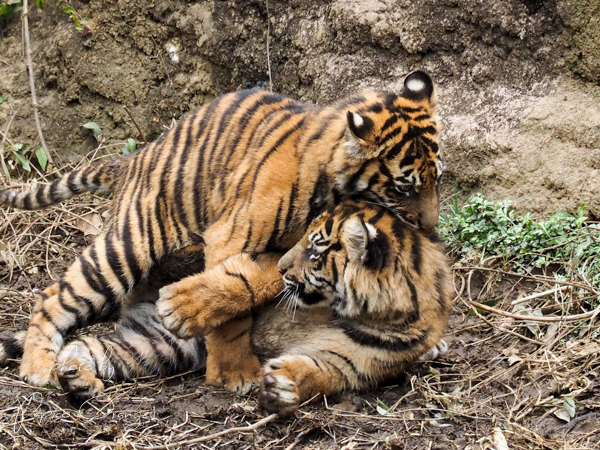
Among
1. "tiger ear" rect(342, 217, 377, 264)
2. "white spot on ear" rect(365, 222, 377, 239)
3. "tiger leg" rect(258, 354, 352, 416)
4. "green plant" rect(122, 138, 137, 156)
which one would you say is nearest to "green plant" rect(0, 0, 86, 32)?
"green plant" rect(122, 138, 137, 156)

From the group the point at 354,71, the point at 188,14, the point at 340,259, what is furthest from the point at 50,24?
the point at 340,259

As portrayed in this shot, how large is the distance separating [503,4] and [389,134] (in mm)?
2066

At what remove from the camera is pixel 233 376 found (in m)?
4.22

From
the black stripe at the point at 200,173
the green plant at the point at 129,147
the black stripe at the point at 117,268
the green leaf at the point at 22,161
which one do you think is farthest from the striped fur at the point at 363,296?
the green leaf at the point at 22,161

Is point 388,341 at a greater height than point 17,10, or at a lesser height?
lesser

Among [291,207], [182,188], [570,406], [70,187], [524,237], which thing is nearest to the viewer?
[570,406]

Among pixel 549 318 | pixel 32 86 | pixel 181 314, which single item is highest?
pixel 32 86

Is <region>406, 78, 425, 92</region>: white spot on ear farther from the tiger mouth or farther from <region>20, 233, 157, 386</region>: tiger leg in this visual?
<region>20, 233, 157, 386</region>: tiger leg

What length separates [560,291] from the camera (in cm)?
470

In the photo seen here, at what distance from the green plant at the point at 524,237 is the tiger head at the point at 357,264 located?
112 cm

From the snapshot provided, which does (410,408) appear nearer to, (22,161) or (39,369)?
(39,369)

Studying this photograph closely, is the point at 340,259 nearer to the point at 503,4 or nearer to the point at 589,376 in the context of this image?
the point at 589,376

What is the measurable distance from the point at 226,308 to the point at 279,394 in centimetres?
60

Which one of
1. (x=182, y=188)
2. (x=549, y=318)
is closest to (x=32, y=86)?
(x=182, y=188)
